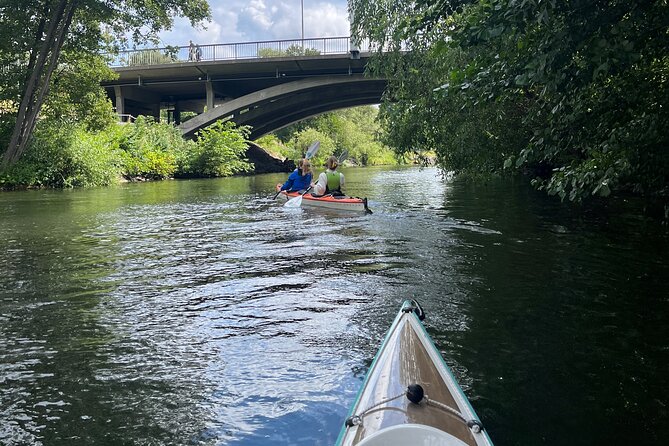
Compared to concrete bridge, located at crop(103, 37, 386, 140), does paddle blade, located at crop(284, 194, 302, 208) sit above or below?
below

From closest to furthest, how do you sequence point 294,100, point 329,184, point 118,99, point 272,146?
1. point 329,184
2. point 294,100
3. point 118,99
4. point 272,146

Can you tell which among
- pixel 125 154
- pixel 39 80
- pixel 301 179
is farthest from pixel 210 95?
pixel 301 179

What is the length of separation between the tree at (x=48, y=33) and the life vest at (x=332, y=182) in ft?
43.2

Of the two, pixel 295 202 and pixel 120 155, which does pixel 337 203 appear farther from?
pixel 120 155

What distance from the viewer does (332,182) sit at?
43.4ft

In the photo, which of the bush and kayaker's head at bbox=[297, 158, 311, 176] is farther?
the bush

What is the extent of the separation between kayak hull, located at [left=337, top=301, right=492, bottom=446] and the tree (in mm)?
21740

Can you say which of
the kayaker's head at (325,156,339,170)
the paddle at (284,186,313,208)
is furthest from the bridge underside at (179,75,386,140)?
the kayaker's head at (325,156,339,170)

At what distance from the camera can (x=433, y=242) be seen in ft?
29.1

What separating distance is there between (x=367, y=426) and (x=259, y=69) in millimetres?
33763

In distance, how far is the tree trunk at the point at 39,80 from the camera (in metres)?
21.1

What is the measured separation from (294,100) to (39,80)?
16970 mm

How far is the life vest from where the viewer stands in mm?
13156

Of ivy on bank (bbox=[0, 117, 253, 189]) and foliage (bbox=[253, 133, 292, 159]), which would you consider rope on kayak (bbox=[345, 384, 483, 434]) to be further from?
foliage (bbox=[253, 133, 292, 159])
